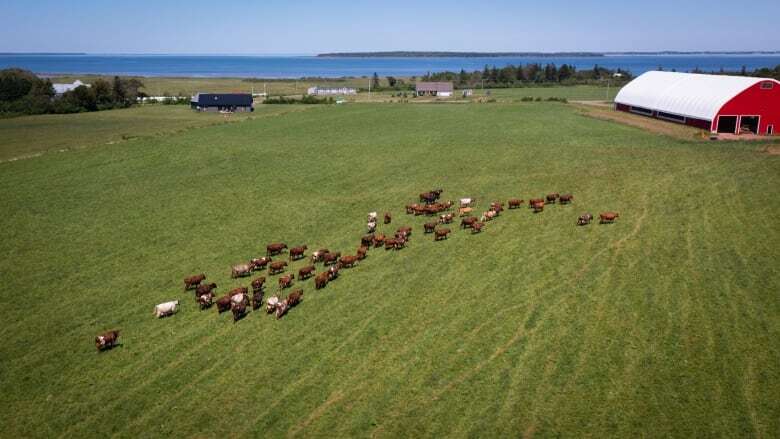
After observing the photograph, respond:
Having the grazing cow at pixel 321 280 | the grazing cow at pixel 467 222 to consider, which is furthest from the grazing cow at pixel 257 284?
the grazing cow at pixel 467 222

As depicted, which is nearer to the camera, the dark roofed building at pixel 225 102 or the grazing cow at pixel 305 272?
the grazing cow at pixel 305 272

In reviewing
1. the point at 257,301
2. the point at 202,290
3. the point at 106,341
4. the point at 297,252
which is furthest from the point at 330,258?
the point at 106,341

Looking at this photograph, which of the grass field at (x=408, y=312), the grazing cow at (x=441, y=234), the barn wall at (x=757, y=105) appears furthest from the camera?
the barn wall at (x=757, y=105)

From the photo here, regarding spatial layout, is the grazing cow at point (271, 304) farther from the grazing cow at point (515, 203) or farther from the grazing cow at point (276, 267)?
the grazing cow at point (515, 203)

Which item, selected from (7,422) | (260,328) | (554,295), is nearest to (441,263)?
(554,295)

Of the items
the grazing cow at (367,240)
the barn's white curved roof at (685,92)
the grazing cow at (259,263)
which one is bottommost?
the grazing cow at (259,263)

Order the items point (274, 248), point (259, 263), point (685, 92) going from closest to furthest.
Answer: point (259, 263) < point (274, 248) < point (685, 92)

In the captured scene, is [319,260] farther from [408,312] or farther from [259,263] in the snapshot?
[408,312]
